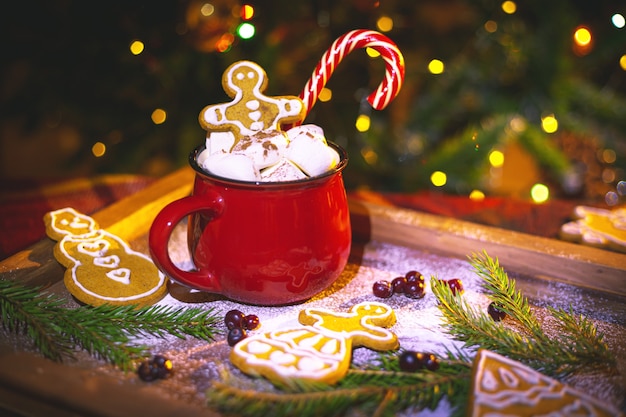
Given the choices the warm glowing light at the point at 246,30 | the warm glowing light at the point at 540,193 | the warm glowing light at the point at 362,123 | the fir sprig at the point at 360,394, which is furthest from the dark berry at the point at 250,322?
the warm glowing light at the point at 540,193

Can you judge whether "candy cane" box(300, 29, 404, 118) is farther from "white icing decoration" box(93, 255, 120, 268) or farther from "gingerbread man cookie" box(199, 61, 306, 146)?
"white icing decoration" box(93, 255, 120, 268)

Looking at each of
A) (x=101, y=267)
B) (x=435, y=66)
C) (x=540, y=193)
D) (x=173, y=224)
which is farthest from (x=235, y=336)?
(x=540, y=193)

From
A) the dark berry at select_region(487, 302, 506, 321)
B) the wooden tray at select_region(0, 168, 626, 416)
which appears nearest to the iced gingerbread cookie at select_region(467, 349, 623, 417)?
the dark berry at select_region(487, 302, 506, 321)

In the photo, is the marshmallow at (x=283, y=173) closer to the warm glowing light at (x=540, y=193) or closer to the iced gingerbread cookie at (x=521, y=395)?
the iced gingerbread cookie at (x=521, y=395)

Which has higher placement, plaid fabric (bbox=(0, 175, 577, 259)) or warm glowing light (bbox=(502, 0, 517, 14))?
warm glowing light (bbox=(502, 0, 517, 14))

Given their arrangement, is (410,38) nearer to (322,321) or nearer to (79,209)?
(79,209)
